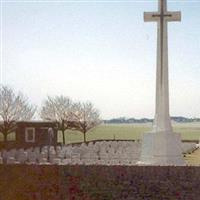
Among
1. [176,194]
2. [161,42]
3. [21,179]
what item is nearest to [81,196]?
[21,179]

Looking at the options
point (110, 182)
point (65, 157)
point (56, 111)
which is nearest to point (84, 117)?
point (56, 111)

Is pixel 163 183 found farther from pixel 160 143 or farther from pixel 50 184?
pixel 160 143

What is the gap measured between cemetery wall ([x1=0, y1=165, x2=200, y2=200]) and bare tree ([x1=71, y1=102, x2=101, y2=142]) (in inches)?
1346

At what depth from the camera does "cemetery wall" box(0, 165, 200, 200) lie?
33.7 ft

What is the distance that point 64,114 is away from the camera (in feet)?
149

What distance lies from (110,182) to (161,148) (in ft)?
22.9

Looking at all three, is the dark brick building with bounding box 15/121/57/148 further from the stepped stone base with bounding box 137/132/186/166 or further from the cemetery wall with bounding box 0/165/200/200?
the cemetery wall with bounding box 0/165/200/200

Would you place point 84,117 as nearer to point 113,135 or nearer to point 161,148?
point 113,135

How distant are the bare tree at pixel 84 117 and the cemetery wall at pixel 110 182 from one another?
3420 cm

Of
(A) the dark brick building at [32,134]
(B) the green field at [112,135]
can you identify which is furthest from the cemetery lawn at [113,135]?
(A) the dark brick building at [32,134]

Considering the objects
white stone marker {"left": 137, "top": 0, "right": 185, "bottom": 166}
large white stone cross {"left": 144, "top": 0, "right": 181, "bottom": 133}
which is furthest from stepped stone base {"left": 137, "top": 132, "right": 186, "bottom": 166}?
large white stone cross {"left": 144, "top": 0, "right": 181, "bottom": 133}

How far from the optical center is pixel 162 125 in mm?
17438

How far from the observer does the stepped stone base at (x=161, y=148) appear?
16984mm

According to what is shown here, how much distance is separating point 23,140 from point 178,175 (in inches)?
931
